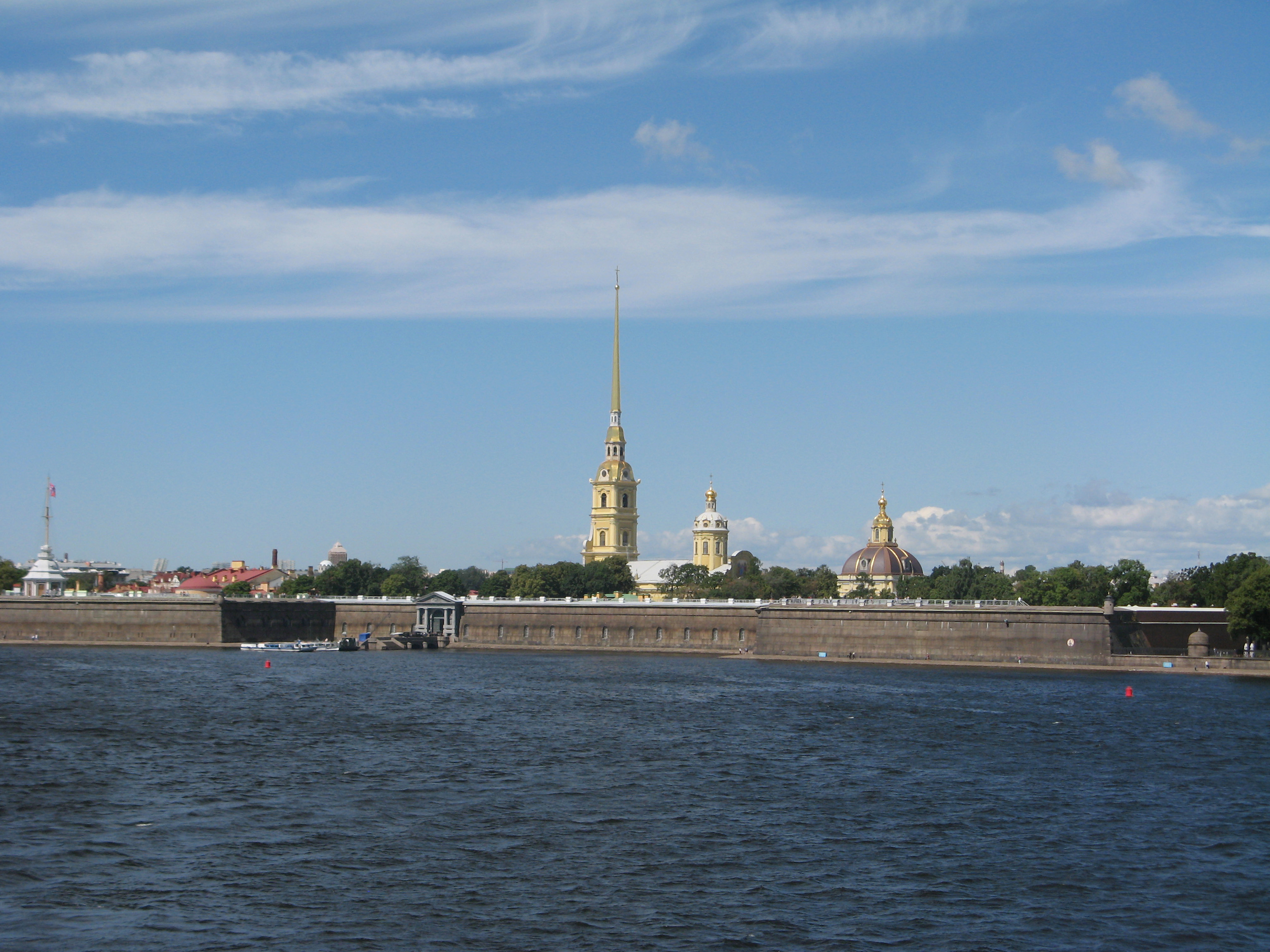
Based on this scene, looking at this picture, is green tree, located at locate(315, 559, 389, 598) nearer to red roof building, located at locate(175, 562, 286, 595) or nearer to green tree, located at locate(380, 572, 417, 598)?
green tree, located at locate(380, 572, 417, 598)

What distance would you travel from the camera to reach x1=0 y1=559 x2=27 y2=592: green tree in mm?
134500

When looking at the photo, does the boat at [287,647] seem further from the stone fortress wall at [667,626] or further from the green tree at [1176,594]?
the green tree at [1176,594]

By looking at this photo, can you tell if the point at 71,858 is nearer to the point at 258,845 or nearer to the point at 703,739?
the point at 258,845

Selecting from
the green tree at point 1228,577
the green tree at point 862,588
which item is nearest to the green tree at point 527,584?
the green tree at point 862,588

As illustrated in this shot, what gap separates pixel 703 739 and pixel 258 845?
63.1ft

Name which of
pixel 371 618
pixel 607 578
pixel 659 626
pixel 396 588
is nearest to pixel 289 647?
pixel 371 618

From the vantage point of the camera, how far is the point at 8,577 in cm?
13738

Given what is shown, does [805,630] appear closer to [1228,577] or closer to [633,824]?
[1228,577]

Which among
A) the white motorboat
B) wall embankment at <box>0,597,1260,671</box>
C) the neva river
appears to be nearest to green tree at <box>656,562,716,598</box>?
wall embankment at <box>0,597,1260,671</box>

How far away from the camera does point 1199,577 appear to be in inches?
3925

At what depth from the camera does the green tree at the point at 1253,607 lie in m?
68.9

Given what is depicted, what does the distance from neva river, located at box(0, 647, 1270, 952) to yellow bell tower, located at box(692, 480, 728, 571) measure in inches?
4176

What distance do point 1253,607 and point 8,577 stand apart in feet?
376

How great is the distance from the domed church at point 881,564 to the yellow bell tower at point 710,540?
46.3ft
